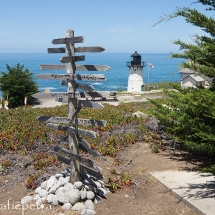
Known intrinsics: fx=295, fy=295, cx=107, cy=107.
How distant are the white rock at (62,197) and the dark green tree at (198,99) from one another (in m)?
2.97

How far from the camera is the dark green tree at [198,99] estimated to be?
5.49 meters

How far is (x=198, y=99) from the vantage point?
19.8ft

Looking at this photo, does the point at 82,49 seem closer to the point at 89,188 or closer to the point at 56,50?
the point at 56,50

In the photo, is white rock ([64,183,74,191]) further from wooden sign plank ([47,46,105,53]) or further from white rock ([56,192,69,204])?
wooden sign plank ([47,46,105,53])

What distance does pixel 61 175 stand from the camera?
6.96 m

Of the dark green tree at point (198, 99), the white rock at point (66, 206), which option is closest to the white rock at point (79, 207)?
the white rock at point (66, 206)

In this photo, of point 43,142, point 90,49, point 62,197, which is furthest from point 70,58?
point 43,142

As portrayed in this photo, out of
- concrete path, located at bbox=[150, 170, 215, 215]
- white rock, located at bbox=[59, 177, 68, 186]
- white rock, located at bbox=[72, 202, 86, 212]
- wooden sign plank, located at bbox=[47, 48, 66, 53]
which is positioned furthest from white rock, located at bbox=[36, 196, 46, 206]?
wooden sign plank, located at bbox=[47, 48, 66, 53]

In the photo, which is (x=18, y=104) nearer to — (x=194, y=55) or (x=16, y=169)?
(x=16, y=169)

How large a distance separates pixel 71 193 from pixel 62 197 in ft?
0.74

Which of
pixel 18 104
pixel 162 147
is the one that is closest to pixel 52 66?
pixel 162 147

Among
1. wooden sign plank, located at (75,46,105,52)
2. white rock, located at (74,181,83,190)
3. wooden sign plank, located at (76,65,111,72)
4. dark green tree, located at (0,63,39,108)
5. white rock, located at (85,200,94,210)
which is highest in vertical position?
wooden sign plank, located at (75,46,105,52)

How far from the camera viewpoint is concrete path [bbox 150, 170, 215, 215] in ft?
18.7

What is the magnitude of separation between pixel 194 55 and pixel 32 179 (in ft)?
16.0
